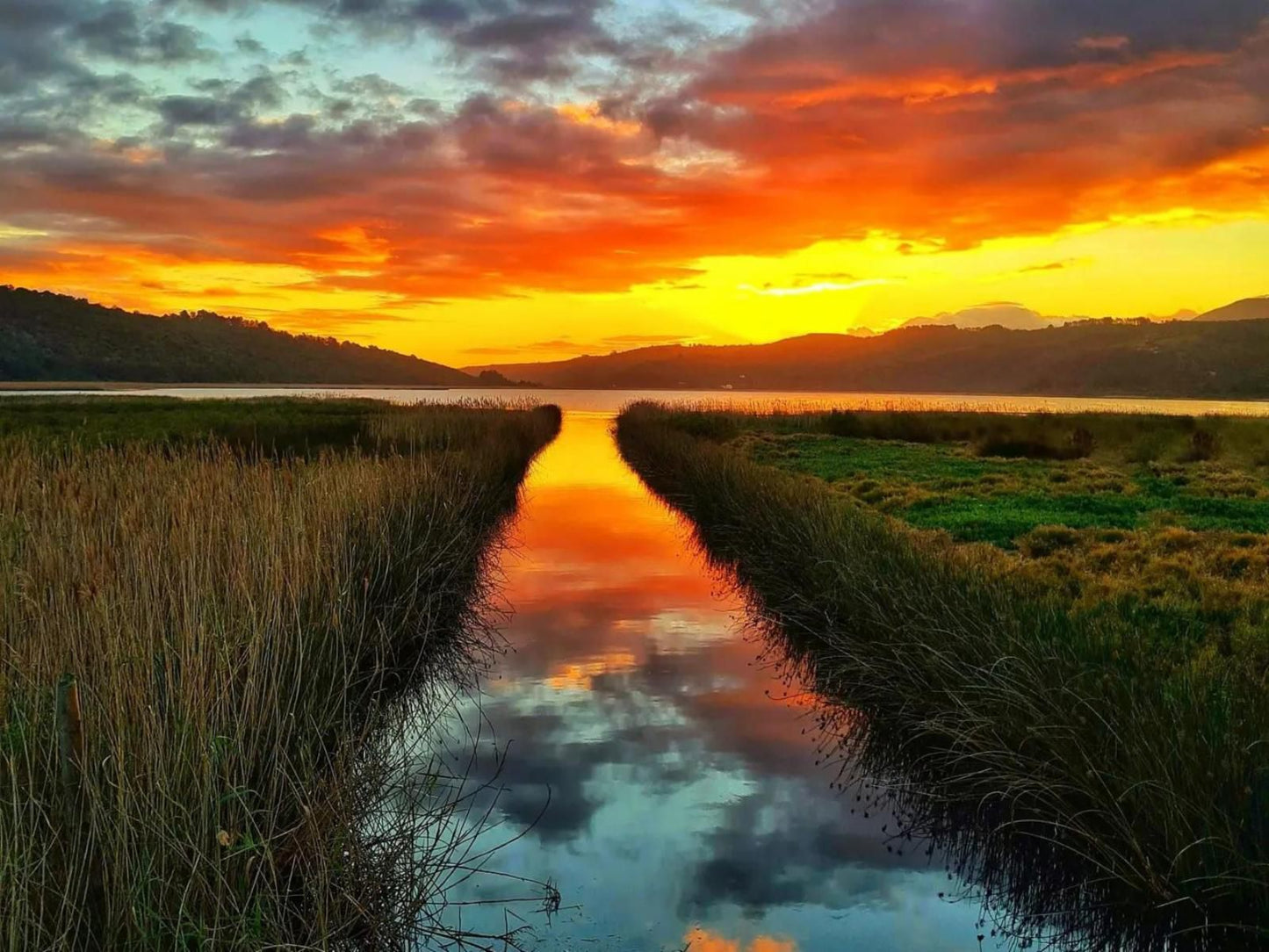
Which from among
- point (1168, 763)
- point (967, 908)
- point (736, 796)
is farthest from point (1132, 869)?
point (736, 796)

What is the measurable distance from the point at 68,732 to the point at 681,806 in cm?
394

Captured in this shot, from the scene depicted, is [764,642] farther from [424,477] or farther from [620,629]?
[424,477]

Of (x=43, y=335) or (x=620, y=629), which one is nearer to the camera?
(x=620, y=629)

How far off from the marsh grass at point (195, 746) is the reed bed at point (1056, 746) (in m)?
3.12

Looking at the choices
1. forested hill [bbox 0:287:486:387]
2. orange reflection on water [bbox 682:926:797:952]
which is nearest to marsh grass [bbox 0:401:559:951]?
orange reflection on water [bbox 682:926:797:952]

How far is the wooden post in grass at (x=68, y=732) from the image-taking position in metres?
3.11

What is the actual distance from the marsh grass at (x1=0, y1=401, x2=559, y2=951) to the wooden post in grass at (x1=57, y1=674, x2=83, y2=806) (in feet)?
0.06

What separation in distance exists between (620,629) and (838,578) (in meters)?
3.19

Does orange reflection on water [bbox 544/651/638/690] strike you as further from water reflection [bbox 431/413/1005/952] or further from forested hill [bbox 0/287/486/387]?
forested hill [bbox 0/287/486/387]

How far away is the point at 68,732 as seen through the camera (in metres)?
3.21

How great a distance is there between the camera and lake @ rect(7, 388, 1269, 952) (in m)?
4.68

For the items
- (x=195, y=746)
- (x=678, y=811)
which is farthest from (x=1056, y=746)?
(x=195, y=746)

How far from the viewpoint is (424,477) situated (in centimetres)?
1294

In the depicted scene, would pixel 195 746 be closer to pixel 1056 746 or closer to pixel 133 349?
pixel 1056 746
